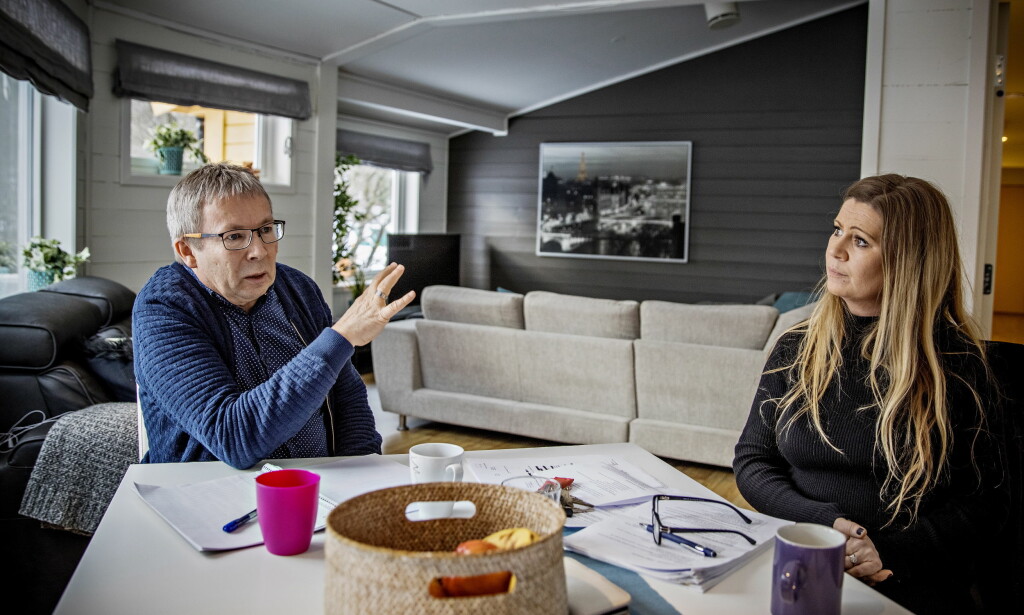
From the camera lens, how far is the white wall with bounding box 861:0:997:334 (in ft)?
11.2

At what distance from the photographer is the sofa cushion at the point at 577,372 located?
409 cm

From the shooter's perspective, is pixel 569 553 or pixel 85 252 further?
pixel 85 252

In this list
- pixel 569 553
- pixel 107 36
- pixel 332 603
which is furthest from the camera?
pixel 107 36

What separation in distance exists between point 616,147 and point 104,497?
20.3 ft

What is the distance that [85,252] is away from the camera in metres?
4.00

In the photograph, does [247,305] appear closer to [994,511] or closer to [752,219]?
[994,511]

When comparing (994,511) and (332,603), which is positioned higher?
(332,603)

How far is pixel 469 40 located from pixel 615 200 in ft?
7.74

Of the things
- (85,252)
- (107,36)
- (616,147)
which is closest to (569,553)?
(85,252)

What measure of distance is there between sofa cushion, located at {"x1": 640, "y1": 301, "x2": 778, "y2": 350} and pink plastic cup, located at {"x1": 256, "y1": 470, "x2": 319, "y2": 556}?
2974 millimetres

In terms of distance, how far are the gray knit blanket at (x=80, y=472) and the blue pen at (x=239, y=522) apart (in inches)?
48.1

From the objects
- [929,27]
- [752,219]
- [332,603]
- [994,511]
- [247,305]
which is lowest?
[994,511]

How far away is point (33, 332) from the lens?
2.62 metres

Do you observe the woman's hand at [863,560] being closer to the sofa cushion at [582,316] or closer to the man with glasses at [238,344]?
the man with glasses at [238,344]
